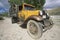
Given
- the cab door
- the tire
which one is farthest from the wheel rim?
the cab door

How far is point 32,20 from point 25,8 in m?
1.63

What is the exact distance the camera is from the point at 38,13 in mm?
7602

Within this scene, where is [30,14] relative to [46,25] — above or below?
above

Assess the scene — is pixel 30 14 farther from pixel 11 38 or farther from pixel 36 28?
pixel 11 38

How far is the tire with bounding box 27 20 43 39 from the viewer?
6.86 m

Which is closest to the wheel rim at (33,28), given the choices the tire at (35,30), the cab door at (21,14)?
the tire at (35,30)

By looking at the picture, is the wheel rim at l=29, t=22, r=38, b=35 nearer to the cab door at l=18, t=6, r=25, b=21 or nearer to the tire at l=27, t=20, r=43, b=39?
the tire at l=27, t=20, r=43, b=39

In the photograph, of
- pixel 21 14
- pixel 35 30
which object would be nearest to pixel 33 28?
pixel 35 30

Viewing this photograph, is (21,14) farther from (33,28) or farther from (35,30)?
(35,30)

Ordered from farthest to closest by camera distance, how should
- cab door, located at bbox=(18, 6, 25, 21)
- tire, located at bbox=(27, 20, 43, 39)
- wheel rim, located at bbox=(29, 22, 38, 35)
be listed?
cab door, located at bbox=(18, 6, 25, 21), wheel rim, located at bbox=(29, 22, 38, 35), tire, located at bbox=(27, 20, 43, 39)

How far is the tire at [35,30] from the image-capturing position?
22.5ft

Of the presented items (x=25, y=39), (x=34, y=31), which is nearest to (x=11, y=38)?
(x=25, y=39)

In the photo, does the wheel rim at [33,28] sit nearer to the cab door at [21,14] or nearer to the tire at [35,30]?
the tire at [35,30]

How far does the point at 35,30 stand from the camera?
23.3ft
